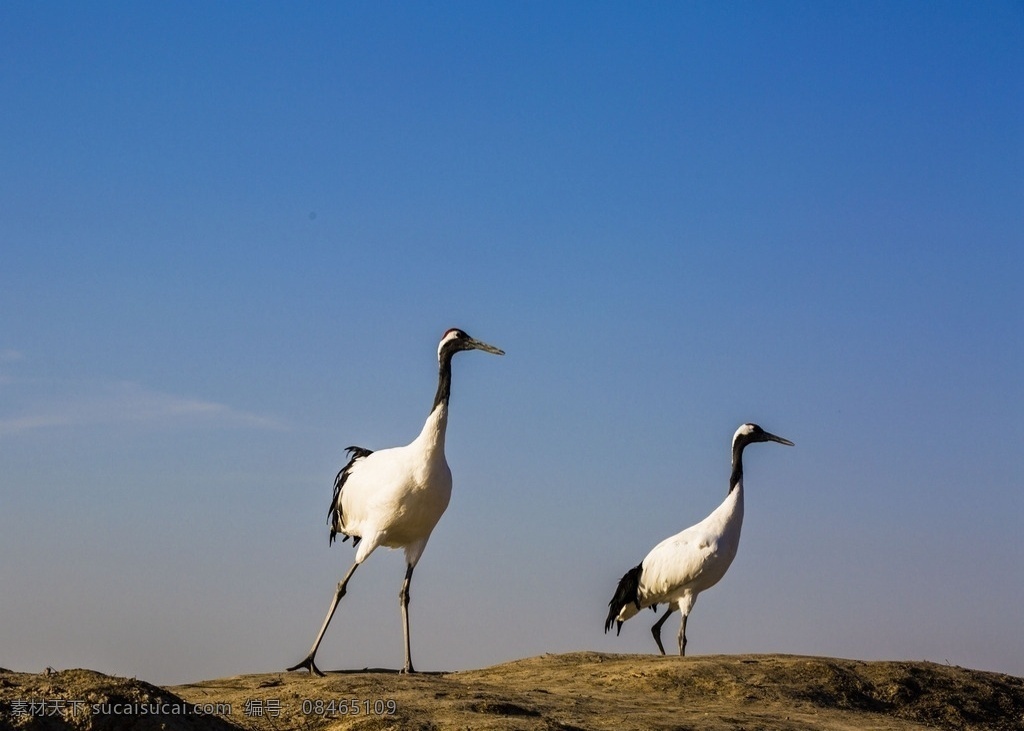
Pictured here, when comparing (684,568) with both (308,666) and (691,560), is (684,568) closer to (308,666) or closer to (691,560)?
(691,560)

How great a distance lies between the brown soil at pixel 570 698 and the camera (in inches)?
391

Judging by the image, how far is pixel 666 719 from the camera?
12.4 metres

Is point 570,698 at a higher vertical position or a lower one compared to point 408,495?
lower

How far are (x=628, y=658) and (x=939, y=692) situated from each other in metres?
3.66

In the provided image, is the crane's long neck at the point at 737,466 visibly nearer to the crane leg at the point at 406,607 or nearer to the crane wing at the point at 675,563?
the crane wing at the point at 675,563

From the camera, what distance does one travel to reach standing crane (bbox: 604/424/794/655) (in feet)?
61.6

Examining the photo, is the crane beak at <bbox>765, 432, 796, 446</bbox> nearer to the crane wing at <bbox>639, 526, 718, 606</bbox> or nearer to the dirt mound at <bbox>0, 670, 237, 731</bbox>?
the crane wing at <bbox>639, 526, 718, 606</bbox>

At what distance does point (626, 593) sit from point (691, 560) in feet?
4.61

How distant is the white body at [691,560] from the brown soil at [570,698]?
267cm

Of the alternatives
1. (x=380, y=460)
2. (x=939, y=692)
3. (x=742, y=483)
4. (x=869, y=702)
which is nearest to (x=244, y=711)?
(x=380, y=460)

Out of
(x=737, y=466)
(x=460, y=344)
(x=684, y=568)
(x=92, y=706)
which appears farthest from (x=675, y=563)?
(x=92, y=706)

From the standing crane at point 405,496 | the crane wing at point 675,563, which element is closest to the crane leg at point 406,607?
the standing crane at point 405,496

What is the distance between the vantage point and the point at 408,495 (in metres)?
15.7

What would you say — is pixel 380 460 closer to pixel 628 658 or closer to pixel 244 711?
pixel 628 658
